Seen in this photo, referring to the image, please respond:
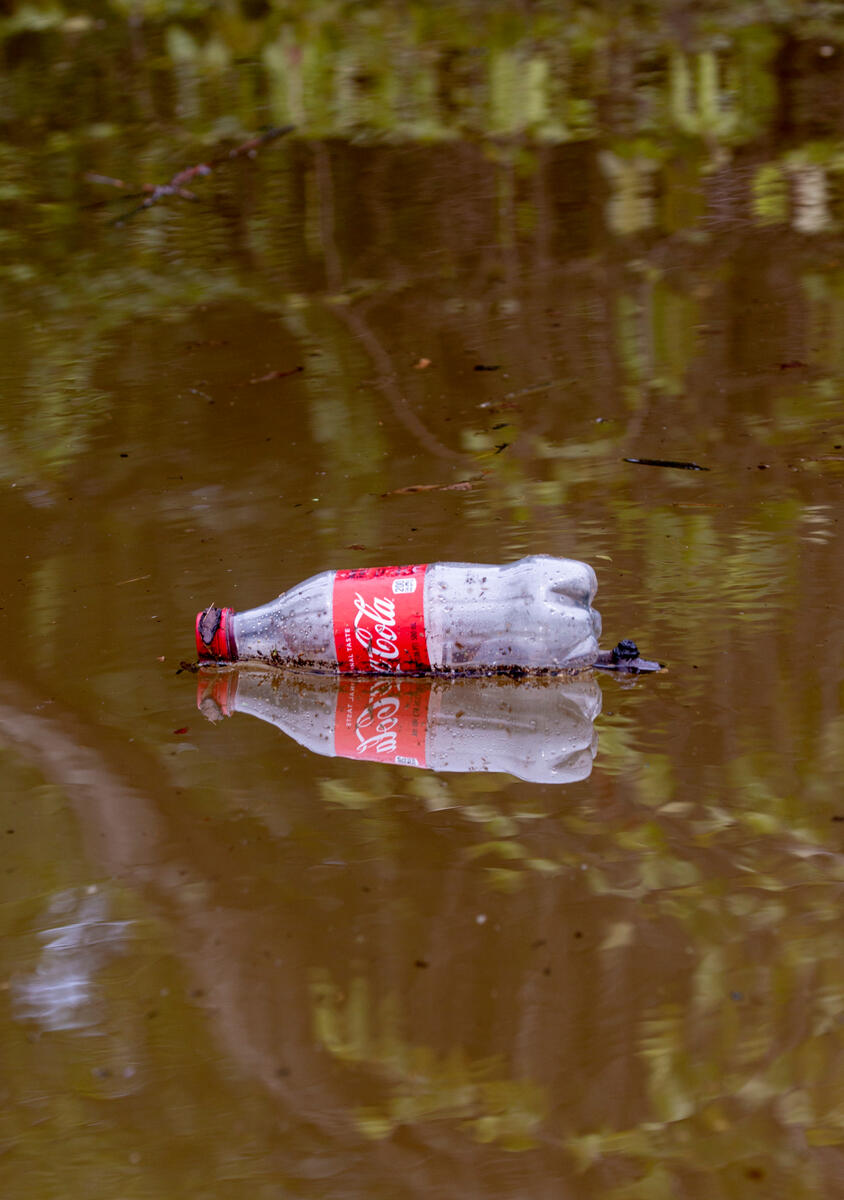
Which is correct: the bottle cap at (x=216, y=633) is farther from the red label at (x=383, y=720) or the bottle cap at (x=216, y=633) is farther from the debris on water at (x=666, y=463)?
the debris on water at (x=666, y=463)

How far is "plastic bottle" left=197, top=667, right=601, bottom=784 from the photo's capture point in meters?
2.07

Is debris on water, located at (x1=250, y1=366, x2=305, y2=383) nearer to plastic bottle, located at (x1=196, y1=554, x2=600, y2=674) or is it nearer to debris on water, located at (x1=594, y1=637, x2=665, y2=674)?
plastic bottle, located at (x1=196, y1=554, x2=600, y2=674)

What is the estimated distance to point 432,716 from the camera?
220 centimetres

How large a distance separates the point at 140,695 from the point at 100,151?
3.90 meters

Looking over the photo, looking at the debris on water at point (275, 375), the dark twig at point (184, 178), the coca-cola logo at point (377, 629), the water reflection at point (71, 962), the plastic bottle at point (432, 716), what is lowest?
the water reflection at point (71, 962)

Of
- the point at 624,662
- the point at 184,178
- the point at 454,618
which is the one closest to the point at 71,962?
the point at 454,618

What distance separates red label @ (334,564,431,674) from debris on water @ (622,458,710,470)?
1.15 metres

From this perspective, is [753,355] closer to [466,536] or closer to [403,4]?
[466,536]

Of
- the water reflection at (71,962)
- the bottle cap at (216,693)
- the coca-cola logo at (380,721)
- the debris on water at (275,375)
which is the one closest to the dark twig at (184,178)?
the debris on water at (275,375)

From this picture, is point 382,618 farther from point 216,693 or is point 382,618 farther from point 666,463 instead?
point 666,463

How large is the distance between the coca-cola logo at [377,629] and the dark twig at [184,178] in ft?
11.3

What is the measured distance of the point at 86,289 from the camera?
15.5 feet

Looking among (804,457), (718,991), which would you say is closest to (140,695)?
(718,991)

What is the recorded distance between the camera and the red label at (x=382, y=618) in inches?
85.4
